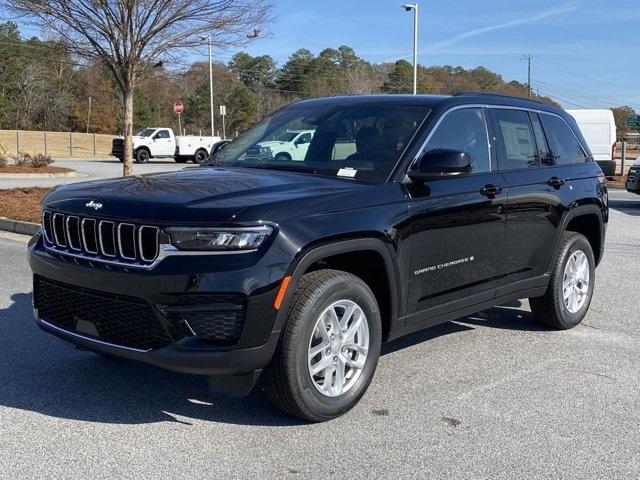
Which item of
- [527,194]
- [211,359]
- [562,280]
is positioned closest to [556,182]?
[527,194]

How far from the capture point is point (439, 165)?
4.38 meters

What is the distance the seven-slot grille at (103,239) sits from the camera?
3652 mm

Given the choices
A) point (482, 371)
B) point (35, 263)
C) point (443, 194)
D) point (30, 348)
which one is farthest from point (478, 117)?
point (30, 348)

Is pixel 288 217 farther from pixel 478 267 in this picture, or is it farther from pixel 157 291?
pixel 478 267

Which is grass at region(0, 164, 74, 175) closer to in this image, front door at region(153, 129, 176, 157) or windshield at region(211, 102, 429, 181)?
front door at region(153, 129, 176, 157)

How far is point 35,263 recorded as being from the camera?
14.0ft

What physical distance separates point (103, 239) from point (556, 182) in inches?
143

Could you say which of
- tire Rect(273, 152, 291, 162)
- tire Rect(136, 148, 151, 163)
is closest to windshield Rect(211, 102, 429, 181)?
tire Rect(273, 152, 291, 162)

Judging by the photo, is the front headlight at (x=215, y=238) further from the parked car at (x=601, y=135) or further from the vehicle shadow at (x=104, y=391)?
the parked car at (x=601, y=135)

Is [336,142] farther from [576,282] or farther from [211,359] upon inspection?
[576,282]

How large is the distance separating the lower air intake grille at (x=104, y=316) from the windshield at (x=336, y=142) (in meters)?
1.53

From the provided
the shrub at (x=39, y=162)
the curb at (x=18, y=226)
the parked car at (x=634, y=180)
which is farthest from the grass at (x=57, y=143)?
the parked car at (x=634, y=180)

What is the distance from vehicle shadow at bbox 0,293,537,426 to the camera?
4086mm

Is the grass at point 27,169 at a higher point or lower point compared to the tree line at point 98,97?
lower
